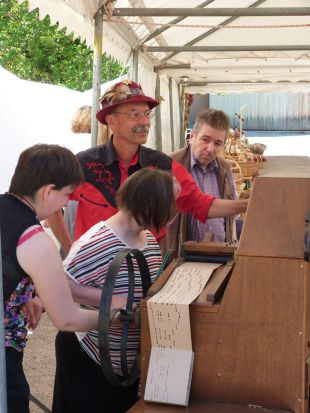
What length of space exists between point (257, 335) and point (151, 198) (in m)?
0.54

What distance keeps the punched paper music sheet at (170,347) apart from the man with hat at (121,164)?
1235 mm

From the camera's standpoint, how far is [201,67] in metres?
8.63

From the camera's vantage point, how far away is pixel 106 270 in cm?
193

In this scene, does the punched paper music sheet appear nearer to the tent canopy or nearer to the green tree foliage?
the tent canopy

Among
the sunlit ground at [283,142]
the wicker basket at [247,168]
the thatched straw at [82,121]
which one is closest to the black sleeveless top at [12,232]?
the thatched straw at [82,121]

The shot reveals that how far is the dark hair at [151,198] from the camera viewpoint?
6.15 ft

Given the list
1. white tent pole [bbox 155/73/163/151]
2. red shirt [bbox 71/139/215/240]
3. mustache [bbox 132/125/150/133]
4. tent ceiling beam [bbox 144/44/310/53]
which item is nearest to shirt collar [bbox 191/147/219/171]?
red shirt [bbox 71/139/215/240]

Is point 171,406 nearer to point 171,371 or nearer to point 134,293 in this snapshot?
point 171,371

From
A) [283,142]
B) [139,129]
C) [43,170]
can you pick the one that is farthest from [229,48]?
[283,142]

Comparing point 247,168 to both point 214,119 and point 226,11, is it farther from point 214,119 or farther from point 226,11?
point 214,119

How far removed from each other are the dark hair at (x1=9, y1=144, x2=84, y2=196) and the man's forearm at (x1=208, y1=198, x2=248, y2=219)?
1.07 m

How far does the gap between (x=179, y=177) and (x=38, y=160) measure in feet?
4.16

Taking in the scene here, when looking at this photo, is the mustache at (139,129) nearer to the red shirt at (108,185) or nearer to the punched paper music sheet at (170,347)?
the red shirt at (108,185)

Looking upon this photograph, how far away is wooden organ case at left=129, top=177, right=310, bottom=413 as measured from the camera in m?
1.48
